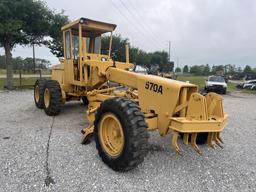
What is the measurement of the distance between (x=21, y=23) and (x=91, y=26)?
966cm

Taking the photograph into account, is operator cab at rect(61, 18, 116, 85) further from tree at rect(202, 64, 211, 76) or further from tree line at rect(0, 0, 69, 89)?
tree at rect(202, 64, 211, 76)

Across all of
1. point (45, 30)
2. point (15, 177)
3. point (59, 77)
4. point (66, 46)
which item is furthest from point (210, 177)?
point (45, 30)

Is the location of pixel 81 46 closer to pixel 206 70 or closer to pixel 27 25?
pixel 27 25

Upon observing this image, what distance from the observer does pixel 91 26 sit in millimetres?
6391

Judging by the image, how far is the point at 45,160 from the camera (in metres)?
4.08

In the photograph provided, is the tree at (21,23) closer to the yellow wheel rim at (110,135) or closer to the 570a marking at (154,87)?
the yellow wheel rim at (110,135)

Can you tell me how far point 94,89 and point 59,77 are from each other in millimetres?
2253

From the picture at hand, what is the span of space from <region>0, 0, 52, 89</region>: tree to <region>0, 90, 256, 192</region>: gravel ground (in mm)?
9910

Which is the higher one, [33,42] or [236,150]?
[33,42]

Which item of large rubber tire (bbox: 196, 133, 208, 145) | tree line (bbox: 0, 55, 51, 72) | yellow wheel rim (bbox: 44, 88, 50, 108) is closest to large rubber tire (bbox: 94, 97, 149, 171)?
large rubber tire (bbox: 196, 133, 208, 145)

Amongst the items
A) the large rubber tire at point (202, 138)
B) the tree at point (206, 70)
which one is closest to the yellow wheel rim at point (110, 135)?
the large rubber tire at point (202, 138)

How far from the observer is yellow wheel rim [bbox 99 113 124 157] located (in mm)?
3963

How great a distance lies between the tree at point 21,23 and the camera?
1352cm

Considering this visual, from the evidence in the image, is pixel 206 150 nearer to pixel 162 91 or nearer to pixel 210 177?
pixel 210 177
